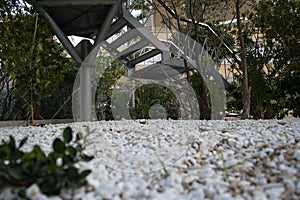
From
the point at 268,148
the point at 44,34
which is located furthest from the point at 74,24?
the point at 268,148

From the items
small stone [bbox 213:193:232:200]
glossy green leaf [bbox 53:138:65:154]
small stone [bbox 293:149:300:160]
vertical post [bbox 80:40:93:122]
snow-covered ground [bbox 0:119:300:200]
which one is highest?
vertical post [bbox 80:40:93:122]

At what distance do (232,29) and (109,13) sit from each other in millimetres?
4571

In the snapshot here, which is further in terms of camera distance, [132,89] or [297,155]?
[132,89]

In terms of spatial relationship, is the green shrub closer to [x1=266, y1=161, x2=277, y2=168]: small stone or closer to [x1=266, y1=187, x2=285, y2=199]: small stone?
[x1=266, y1=187, x2=285, y2=199]: small stone

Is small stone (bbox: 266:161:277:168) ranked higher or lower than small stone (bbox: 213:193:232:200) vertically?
higher

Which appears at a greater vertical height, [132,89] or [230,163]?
[132,89]

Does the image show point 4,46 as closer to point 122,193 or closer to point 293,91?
point 122,193

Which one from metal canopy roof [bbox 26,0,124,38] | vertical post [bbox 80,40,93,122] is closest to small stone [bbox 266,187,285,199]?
metal canopy roof [bbox 26,0,124,38]

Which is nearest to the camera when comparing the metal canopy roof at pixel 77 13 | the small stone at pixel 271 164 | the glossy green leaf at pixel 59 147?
the glossy green leaf at pixel 59 147

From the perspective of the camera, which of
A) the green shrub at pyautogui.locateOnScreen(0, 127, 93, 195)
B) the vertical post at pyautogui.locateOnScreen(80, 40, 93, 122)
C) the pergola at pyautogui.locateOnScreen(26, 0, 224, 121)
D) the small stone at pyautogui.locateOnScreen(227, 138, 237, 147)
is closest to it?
the green shrub at pyautogui.locateOnScreen(0, 127, 93, 195)

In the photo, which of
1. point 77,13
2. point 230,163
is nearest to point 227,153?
point 230,163

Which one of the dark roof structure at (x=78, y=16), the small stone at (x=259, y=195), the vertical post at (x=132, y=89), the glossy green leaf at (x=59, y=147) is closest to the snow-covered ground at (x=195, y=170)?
the small stone at (x=259, y=195)

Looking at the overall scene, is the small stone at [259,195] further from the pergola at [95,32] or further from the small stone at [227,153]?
the pergola at [95,32]

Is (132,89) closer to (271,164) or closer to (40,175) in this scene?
(271,164)
